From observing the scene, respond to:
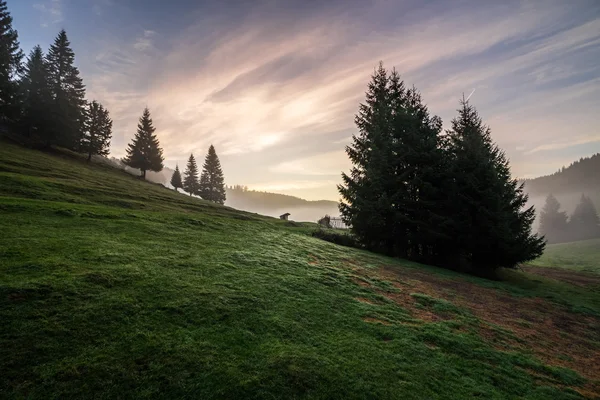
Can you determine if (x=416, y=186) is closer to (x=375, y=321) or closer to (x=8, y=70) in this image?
(x=375, y=321)

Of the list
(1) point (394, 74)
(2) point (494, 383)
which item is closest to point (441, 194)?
(1) point (394, 74)

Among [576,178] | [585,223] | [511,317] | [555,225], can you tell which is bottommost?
[511,317]

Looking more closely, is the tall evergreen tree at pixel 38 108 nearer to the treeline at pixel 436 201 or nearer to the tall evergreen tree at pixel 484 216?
the treeline at pixel 436 201

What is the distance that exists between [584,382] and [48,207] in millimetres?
21558

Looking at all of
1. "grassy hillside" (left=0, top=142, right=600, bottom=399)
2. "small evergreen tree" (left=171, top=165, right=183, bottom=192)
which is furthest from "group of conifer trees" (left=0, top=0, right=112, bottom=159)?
"grassy hillside" (left=0, top=142, right=600, bottom=399)

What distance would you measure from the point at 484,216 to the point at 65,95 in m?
63.7

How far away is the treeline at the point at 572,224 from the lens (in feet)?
266

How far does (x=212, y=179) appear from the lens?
70.9m

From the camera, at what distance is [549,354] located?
8055 mm

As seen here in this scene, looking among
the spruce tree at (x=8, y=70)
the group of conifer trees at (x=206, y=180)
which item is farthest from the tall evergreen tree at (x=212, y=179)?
the spruce tree at (x=8, y=70)

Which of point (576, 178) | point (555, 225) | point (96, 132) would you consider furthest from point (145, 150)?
point (576, 178)

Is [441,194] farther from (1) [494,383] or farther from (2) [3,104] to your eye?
(2) [3,104]

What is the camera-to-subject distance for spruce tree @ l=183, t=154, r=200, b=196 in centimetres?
6988

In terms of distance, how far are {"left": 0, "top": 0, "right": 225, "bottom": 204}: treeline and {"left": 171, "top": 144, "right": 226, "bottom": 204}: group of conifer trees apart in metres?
19.0
